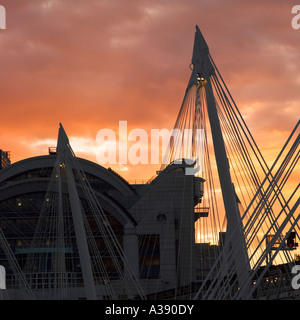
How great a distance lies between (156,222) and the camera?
90250 millimetres

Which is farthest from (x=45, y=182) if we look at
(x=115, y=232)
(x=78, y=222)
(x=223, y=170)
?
(x=223, y=170)

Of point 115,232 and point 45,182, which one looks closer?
point 115,232

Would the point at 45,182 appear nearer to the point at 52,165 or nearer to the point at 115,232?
the point at 52,165

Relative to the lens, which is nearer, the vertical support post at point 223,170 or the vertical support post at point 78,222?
the vertical support post at point 223,170

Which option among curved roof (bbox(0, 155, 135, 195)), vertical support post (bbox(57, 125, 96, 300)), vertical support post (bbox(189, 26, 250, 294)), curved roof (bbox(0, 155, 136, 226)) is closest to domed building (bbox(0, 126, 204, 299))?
curved roof (bbox(0, 155, 136, 226))

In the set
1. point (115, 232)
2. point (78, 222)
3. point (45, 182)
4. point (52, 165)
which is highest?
point (52, 165)

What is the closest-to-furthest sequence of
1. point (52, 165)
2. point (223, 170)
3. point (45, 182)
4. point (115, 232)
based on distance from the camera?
point (223, 170) → point (115, 232) → point (45, 182) → point (52, 165)

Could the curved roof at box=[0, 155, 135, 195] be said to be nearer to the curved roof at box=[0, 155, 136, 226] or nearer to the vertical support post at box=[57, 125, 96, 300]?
the curved roof at box=[0, 155, 136, 226]

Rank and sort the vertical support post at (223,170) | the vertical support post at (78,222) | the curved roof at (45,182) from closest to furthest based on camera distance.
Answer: the vertical support post at (223,170) < the vertical support post at (78,222) < the curved roof at (45,182)

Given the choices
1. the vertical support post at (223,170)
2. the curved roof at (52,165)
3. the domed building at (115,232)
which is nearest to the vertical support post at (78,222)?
the vertical support post at (223,170)

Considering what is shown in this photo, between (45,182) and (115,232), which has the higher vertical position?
(45,182)

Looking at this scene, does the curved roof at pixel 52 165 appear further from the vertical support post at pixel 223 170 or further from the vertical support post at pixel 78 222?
the vertical support post at pixel 223 170
